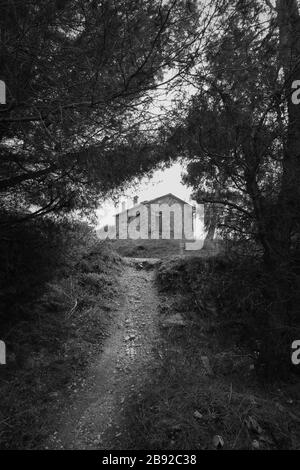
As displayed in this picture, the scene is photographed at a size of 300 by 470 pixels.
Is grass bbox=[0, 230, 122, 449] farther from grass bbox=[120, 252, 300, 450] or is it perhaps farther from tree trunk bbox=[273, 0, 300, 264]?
tree trunk bbox=[273, 0, 300, 264]

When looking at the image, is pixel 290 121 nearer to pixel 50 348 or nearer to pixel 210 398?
pixel 210 398

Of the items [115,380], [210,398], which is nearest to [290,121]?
[210,398]

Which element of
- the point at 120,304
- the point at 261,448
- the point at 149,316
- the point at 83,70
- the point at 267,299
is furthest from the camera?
the point at 120,304

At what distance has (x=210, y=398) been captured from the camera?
3689 millimetres

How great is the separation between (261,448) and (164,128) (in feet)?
14.3

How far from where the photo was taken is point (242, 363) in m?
4.75

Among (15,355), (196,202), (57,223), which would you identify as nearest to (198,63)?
(196,202)

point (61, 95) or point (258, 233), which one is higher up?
→ point (61, 95)

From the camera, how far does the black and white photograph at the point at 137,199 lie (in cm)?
292

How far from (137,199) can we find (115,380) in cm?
312

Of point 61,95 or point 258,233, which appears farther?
point 258,233

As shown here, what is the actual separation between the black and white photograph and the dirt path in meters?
0.03

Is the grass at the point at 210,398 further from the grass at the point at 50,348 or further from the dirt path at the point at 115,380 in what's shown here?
the grass at the point at 50,348

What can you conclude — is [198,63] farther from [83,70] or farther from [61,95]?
[61,95]
